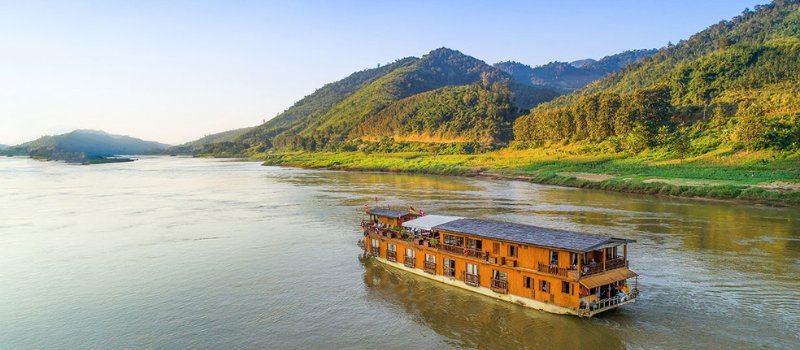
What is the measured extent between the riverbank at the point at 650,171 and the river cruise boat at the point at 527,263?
44.9 metres

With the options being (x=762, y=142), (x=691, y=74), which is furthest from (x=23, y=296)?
(x=691, y=74)

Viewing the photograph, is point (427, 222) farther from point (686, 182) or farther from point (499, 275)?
point (686, 182)

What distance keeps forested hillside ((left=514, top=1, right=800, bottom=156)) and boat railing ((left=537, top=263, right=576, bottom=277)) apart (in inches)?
2672

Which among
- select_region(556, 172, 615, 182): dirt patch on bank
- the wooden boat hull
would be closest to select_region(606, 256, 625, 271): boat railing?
the wooden boat hull

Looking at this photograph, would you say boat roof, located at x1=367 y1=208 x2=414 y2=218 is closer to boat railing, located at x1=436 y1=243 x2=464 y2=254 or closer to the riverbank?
boat railing, located at x1=436 y1=243 x2=464 y2=254

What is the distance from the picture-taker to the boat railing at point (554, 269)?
2627cm

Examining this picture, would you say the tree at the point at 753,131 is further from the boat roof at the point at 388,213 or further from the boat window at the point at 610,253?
the boat window at the point at 610,253

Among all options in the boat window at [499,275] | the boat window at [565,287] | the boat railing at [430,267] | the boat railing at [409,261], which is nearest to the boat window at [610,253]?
the boat window at [565,287]

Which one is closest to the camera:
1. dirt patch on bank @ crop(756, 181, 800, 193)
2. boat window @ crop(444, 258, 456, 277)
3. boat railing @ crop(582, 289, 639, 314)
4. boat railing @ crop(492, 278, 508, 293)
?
boat railing @ crop(582, 289, 639, 314)

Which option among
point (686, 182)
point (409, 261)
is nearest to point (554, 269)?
point (409, 261)

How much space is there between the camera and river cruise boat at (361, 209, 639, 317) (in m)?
26.2

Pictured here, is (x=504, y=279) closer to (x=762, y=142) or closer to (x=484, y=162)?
(x=762, y=142)

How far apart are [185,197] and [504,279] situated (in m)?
66.1

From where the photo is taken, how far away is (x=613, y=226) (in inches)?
1955
